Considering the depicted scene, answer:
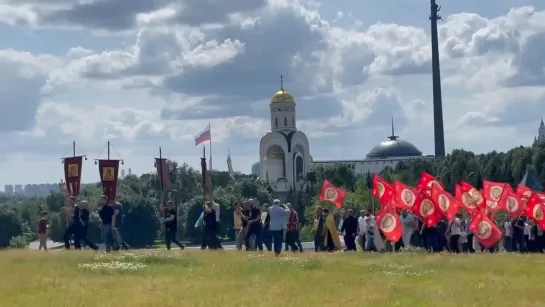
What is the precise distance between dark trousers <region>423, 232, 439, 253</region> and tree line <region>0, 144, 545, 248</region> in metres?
42.6

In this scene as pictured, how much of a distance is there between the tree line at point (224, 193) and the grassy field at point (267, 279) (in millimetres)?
48984

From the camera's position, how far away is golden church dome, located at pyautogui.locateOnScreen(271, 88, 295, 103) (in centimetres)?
15600

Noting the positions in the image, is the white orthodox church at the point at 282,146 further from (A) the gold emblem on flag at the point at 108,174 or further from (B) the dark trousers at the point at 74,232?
(B) the dark trousers at the point at 74,232

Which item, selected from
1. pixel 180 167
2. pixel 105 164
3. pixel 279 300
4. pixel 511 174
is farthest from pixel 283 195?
pixel 279 300

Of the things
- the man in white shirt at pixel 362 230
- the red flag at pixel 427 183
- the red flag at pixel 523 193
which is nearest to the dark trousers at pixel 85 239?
the man in white shirt at pixel 362 230

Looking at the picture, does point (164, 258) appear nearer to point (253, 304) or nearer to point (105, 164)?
point (253, 304)

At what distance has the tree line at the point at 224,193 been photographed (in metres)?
98.9

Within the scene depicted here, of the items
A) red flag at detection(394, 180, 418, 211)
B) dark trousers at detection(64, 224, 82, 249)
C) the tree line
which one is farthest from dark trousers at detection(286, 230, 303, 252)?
the tree line

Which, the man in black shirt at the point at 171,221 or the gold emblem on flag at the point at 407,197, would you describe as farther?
the gold emblem on flag at the point at 407,197

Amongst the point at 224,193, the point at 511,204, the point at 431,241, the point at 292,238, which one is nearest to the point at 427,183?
the point at 511,204

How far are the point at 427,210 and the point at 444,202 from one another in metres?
0.90

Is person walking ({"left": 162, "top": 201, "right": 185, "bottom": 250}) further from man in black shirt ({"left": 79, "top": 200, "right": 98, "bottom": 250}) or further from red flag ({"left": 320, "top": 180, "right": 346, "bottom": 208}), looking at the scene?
red flag ({"left": 320, "top": 180, "right": 346, "bottom": 208})

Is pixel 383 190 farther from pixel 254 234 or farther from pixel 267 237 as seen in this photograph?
pixel 254 234

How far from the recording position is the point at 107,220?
31.7 m
